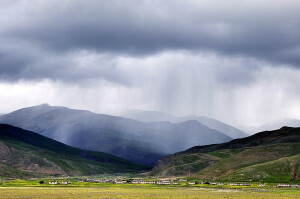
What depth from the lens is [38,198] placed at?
12206cm

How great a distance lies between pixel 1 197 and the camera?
12369 centimetres

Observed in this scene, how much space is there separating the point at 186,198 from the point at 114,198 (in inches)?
840

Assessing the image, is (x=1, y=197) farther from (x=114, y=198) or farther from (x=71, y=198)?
(x=114, y=198)

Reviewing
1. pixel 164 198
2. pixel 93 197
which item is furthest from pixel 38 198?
pixel 164 198

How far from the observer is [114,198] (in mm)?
124312

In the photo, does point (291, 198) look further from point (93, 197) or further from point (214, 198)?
point (93, 197)

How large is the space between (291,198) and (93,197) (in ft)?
199

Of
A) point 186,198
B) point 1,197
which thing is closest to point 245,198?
point 186,198

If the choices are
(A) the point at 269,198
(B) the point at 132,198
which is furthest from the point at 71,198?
(A) the point at 269,198

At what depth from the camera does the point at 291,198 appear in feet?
422

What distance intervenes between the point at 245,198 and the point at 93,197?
46.1 m

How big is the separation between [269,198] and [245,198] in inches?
313

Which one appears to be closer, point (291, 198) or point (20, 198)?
point (20, 198)

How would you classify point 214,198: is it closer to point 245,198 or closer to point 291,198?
point 245,198
